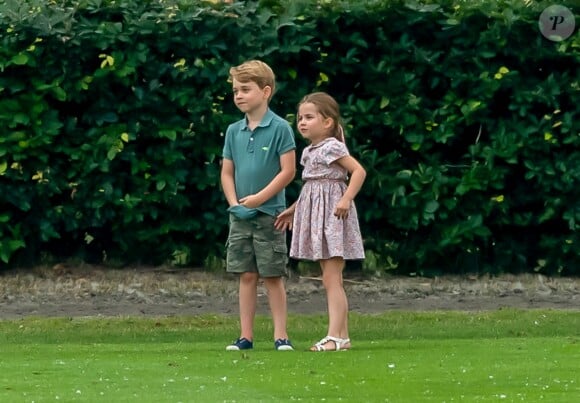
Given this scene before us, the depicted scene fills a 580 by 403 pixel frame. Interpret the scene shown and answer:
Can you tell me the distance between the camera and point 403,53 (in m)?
13.2

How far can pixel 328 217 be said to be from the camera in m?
9.91

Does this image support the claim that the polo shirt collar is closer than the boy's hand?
No

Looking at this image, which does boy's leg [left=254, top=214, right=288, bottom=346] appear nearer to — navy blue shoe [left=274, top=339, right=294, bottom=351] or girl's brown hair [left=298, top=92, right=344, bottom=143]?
navy blue shoe [left=274, top=339, right=294, bottom=351]

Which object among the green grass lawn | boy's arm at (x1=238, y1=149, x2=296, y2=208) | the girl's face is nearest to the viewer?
the green grass lawn

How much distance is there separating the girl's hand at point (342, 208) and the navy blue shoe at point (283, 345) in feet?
2.86

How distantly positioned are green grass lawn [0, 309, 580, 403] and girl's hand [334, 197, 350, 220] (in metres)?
0.86

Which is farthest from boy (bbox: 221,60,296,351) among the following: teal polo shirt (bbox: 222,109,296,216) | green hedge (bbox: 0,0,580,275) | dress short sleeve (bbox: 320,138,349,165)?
green hedge (bbox: 0,0,580,275)

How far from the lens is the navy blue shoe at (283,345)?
32.4 ft

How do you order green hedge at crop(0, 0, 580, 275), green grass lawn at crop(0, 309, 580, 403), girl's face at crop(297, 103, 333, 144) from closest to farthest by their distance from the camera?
green grass lawn at crop(0, 309, 580, 403) → girl's face at crop(297, 103, 333, 144) → green hedge at crop(0, 0, 580, 275)

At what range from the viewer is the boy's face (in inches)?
397

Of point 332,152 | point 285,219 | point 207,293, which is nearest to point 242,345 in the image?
point 285,219

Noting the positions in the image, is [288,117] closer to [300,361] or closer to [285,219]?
[285,219]

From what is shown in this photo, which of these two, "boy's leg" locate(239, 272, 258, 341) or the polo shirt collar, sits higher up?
the polo shirt collar

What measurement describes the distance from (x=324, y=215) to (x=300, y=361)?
44.2 inches
